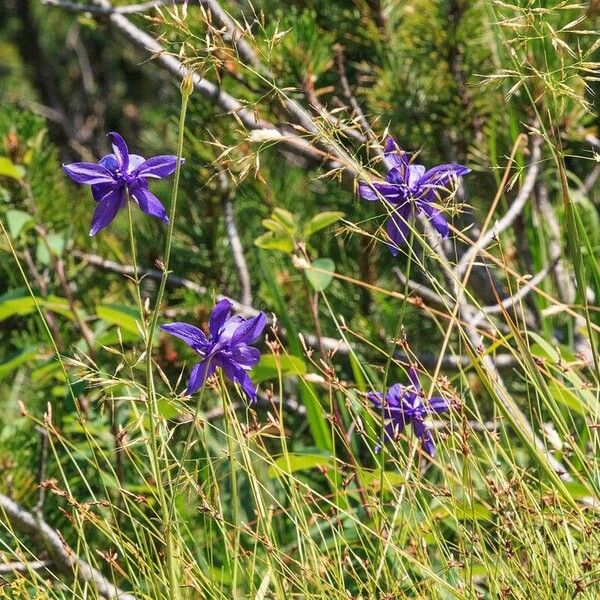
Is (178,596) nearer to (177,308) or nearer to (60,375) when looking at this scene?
(60,375)

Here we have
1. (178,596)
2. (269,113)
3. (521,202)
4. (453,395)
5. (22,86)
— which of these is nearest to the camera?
(178,596)

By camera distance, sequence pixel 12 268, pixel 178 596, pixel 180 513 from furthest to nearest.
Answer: pixel 12 268
pixel 180 513
pixel 178 596

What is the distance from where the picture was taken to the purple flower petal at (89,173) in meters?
0.99

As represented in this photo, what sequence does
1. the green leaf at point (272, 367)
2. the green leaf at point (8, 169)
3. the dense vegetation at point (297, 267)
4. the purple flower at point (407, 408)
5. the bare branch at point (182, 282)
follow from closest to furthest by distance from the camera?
the purple flower at point (407, 408)
the green leaf at point (272, 367)
the dense vegetation at point (297, 267)
the green leaf at point (8, 169)
the bare branch at point (182, 282)

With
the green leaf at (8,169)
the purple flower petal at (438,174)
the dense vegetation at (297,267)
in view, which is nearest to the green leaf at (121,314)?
the dense vegetation at (297,267)

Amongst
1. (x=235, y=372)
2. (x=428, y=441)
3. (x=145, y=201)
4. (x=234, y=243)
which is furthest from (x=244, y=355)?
(x=234, y=243)

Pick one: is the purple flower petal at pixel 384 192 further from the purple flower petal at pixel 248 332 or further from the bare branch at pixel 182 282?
the bare branch at pixel 182 282

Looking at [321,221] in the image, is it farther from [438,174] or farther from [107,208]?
[107,208]

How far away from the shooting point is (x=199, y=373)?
104 cm

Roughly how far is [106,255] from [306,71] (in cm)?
55

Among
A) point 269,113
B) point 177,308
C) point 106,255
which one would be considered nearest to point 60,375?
point 177,308

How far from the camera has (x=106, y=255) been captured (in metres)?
1.89

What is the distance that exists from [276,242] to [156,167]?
373mm

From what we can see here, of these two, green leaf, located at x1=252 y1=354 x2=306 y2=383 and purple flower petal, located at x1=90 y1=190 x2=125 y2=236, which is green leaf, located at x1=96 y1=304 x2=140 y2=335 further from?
purple flower petal, located at x1=90 y1=190 x2=125 y2=236
